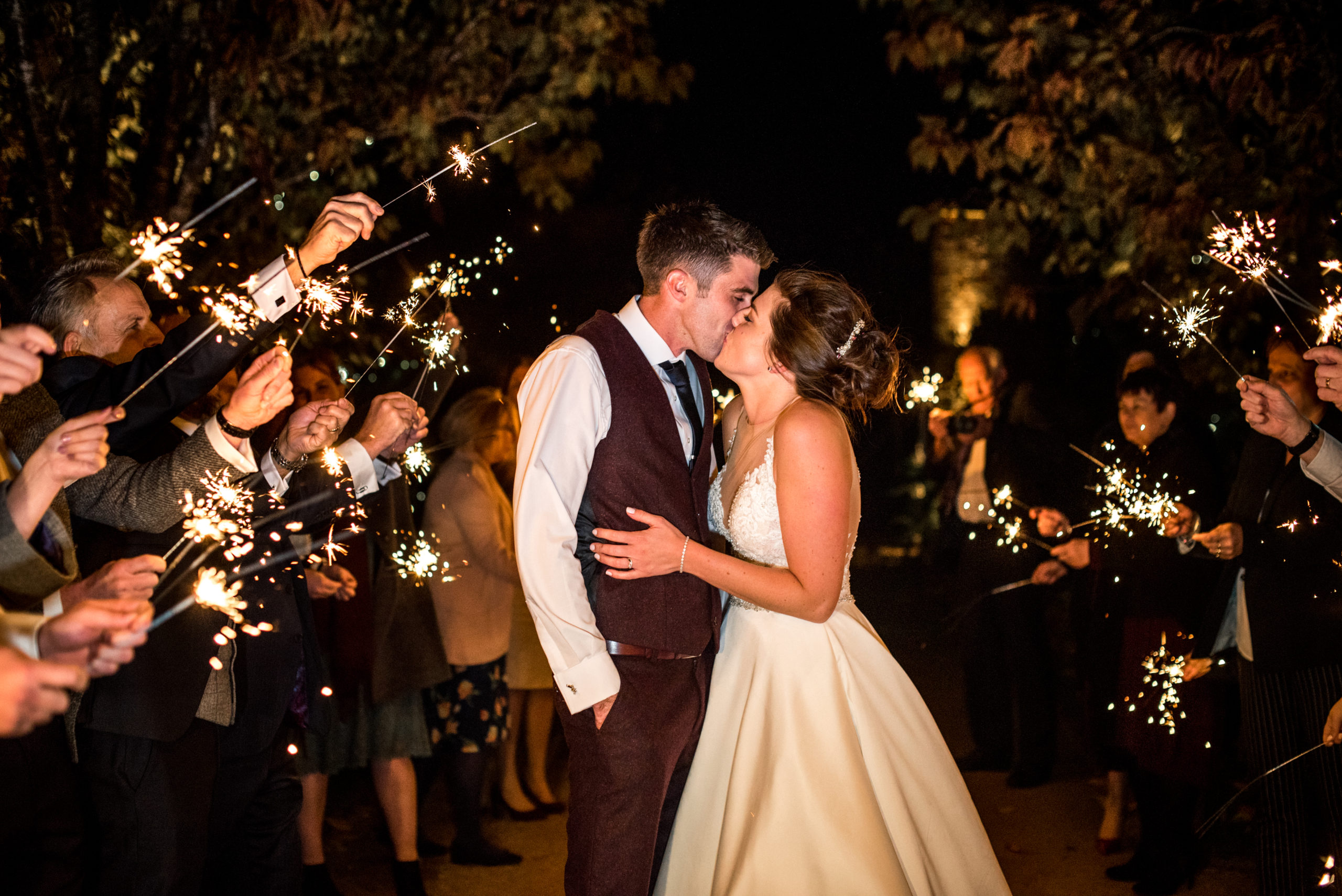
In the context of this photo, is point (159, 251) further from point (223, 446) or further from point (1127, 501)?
point (1127, 501)

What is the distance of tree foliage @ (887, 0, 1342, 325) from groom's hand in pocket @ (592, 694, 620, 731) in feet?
14.3

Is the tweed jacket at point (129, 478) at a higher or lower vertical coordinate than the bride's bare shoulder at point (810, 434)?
lower

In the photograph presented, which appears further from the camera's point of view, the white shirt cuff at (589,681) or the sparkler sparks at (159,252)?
the white shirt cuff at (589,681)

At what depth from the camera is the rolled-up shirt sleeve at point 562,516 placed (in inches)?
88.9

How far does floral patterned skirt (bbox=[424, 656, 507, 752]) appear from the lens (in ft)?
12.8

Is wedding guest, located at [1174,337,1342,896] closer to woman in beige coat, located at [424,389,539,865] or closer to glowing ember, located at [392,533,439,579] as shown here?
woman in beige coat, located at [424,389,539,865]

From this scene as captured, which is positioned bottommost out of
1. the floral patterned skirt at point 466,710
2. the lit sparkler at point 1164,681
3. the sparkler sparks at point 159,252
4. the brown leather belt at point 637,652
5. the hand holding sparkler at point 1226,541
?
the floral patterned skirt at point 466,710

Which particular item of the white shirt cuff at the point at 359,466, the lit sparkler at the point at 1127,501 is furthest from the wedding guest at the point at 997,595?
the white shirt cuff at the point at 359,466

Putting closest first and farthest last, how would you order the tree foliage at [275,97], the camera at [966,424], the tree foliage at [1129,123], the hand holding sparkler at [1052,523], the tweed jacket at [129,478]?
the tweed jacket at [129,478], the tree foliage at [275,97], the hand holding sparkler at [1052,523], the tree foliage at [1129,123], the camera at [966,424]

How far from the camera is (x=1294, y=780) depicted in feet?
10.3

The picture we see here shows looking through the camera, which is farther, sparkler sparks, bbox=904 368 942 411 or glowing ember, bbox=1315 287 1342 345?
sparkler sparks, bbox=904 368 942 411

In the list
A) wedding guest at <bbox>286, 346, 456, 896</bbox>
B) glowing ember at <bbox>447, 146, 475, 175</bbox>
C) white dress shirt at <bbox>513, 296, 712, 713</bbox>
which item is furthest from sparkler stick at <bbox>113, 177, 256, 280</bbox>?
wedding guest at <bbox>286, 346, 456, 896</bbox>

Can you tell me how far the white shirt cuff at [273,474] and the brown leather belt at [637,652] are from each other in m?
1.07

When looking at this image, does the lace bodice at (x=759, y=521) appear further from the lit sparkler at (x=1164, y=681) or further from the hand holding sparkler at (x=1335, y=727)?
the lit sparkler at (x=1164, y=681)
